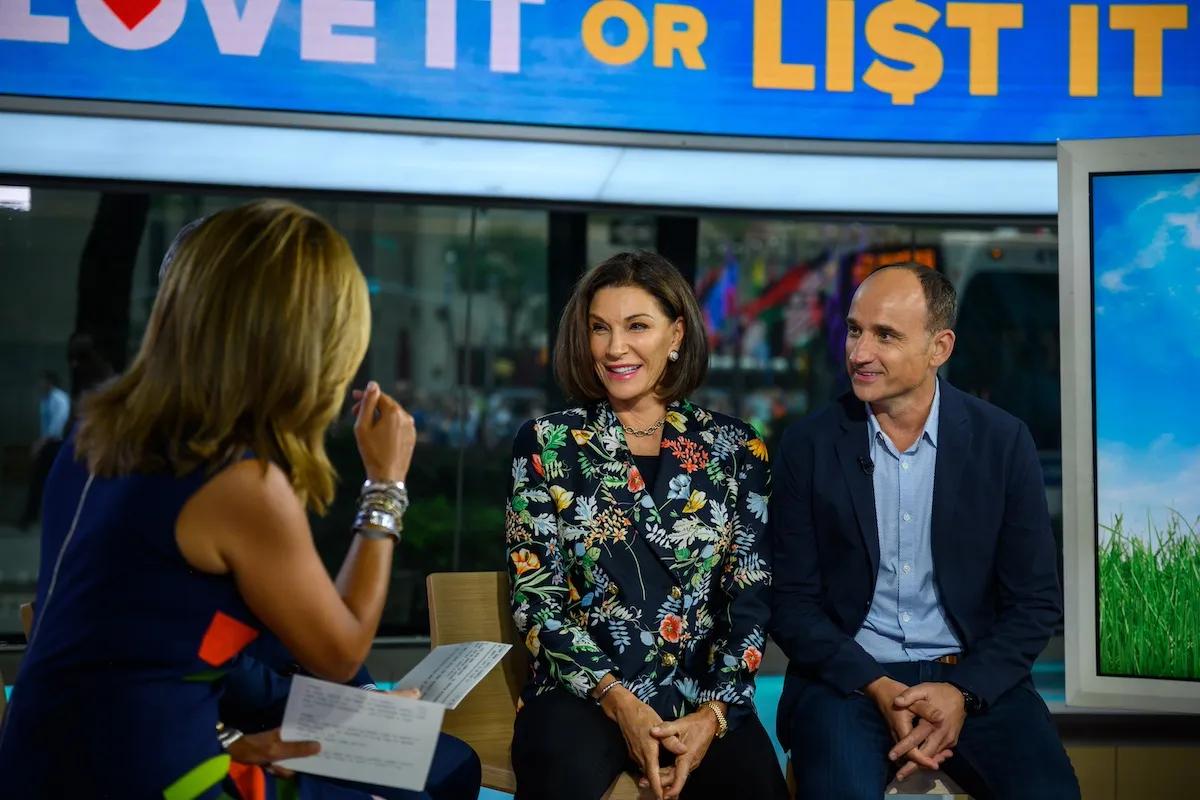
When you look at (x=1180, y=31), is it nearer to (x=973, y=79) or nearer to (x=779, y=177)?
(x=973, y=79)

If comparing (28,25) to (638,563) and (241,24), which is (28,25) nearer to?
(241,24)

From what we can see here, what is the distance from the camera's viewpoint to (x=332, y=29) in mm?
3197

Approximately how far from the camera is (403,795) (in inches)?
72.1

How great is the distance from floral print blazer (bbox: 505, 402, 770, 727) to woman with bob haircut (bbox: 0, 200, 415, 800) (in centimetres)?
95

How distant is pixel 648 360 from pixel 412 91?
4.05 feet

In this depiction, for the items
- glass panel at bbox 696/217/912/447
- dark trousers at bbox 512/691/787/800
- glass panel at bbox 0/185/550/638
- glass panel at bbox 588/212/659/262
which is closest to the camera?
dark trousers at bbox 512/691/787/800

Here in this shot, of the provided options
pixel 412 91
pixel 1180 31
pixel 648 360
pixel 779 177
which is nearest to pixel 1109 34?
pixel 1180 31

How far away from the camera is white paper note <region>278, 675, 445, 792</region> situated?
162cm

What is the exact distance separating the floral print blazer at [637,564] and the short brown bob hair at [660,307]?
105mm

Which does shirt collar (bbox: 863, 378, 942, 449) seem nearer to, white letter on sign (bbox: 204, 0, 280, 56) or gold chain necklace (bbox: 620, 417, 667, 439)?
gold chain necklace (bbox: 620, 417, 667, 439)

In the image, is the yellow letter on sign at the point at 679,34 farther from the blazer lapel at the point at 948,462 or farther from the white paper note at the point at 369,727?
the white paper note at the point at 369,727

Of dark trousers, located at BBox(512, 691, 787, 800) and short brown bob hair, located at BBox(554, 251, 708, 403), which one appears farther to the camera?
short brown bob hair, located at BBox(554, 251, 708, 403)

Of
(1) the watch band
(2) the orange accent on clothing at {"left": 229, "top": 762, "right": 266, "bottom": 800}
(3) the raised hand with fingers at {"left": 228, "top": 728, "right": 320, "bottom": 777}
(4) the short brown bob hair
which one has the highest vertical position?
(4) the short brown bob hair

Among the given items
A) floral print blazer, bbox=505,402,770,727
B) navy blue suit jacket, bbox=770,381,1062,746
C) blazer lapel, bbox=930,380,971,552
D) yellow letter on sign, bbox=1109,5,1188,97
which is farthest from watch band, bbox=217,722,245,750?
yellow letter on sign, bbox=1109,5,1188,97
